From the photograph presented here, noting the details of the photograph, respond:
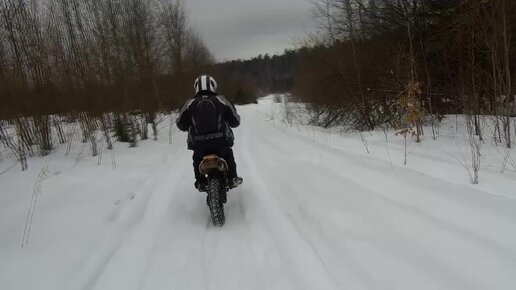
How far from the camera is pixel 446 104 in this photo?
13305 millimetres

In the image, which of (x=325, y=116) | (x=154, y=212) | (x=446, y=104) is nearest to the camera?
(x=154, y=212)

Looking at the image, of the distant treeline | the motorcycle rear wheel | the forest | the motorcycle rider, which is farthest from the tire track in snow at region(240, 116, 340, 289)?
the distant treeline

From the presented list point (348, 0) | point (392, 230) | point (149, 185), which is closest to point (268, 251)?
point (392, 230)

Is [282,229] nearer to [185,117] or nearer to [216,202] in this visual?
[216,202]

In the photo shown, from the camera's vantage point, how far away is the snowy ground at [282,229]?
353 cm

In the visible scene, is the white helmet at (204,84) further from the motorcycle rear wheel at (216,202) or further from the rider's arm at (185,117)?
the motorcycle rear wheel at (216,202)

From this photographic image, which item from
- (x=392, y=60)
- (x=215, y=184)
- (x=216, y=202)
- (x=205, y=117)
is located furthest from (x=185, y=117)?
(x=392, y=60)

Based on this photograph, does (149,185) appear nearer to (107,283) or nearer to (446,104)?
(107,283)

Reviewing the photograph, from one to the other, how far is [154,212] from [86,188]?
5.66 feet

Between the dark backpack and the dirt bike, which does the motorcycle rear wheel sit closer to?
the dirt bike

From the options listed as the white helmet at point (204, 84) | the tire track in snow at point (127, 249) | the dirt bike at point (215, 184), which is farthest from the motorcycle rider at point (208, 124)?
the tire track in snow at point (127, 249)

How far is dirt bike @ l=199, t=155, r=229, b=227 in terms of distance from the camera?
514 centimetres

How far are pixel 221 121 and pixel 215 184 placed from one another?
0.90 m

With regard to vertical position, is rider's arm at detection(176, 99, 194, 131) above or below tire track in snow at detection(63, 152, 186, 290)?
above
